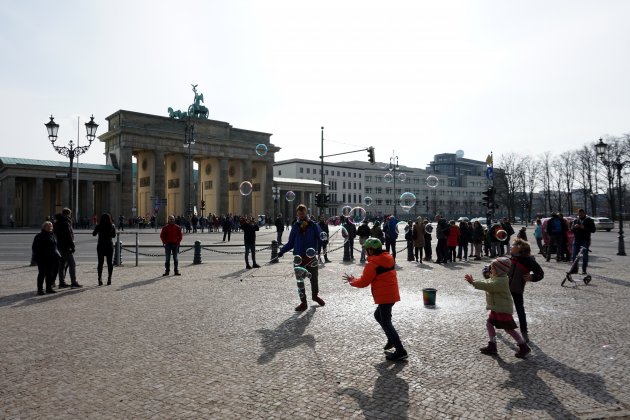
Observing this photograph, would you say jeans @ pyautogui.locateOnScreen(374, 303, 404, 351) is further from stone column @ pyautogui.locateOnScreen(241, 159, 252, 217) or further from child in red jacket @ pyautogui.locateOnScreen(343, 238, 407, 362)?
stone column @ pyautogui.locateOnScreen(241, 159, 252, 217)

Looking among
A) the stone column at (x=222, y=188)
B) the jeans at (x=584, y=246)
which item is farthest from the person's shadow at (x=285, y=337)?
the stone column at (x=222, y=188)

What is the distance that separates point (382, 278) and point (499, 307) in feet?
5.22

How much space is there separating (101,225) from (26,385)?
8.11m

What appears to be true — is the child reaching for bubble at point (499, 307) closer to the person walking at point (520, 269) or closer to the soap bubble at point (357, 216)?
the person walking at point (520, 269)

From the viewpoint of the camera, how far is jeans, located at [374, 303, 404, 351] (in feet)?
20.0

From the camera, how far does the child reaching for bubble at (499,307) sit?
6.15 metres

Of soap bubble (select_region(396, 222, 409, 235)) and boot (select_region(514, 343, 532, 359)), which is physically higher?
soap bubble (select_region(396, 222, 409, 235))

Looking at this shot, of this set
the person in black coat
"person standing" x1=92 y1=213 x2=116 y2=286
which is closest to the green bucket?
"person standing" x1=92 y1=213 x2=116 y2=286

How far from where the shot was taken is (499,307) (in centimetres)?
623

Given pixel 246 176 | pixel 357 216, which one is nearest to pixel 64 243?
pixel 357 216

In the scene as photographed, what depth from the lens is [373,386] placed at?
5.11 meters

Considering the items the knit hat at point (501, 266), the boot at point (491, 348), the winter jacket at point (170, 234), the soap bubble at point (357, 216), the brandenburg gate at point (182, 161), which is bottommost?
the boot at point (491, 348)

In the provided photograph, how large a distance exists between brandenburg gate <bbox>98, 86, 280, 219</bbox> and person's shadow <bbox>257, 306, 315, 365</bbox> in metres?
49.5

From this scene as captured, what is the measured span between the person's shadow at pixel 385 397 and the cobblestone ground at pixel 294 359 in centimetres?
2
